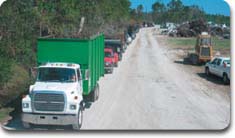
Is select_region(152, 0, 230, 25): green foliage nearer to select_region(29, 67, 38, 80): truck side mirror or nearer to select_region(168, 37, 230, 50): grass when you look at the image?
select_region(168, 37, 230, 50): grass

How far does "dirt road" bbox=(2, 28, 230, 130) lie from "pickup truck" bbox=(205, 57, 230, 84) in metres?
0.86

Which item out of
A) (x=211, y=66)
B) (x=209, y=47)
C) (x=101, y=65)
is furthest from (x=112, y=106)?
(x=209, y=47)

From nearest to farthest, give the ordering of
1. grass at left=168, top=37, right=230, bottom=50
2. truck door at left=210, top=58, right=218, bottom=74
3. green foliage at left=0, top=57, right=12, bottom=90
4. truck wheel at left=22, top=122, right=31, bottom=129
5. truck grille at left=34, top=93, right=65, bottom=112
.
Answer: truck grille at left=34, top=93, right=65, bottom=112 < truck wheel at left=22, top=122, right=31, bottom=129 < green foliage at left=0, top=57, right=12, bottom=90 < truck door at left=210, top=58, right=218, bottom=74 < grass at left=168, top=37, right=230, bottom=50

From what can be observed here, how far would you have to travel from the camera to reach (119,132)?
1537 cm

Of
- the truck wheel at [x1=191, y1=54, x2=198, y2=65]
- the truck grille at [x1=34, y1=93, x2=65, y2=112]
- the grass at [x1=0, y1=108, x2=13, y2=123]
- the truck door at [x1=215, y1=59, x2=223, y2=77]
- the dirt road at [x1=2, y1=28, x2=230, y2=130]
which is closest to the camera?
the truck grille at [x1=34, y1=93, x2=65, y2=112]

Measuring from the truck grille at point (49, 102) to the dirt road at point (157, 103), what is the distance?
4.58 ft

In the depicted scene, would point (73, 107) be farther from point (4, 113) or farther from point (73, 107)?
point (4, 113)

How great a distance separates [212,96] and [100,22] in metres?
19.6

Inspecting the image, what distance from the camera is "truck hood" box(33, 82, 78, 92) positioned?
14.7 meters

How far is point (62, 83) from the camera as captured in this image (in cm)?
1534

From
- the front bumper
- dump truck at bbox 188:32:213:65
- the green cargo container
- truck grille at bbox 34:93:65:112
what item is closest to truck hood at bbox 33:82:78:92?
truck grille at bbox 34:93:65:112

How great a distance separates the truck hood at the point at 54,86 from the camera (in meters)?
14.7

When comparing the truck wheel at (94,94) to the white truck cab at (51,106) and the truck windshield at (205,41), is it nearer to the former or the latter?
the white truck cab at (51,106)

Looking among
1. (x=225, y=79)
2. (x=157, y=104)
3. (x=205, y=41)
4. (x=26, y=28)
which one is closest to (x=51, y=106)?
(x=26, y=28)
